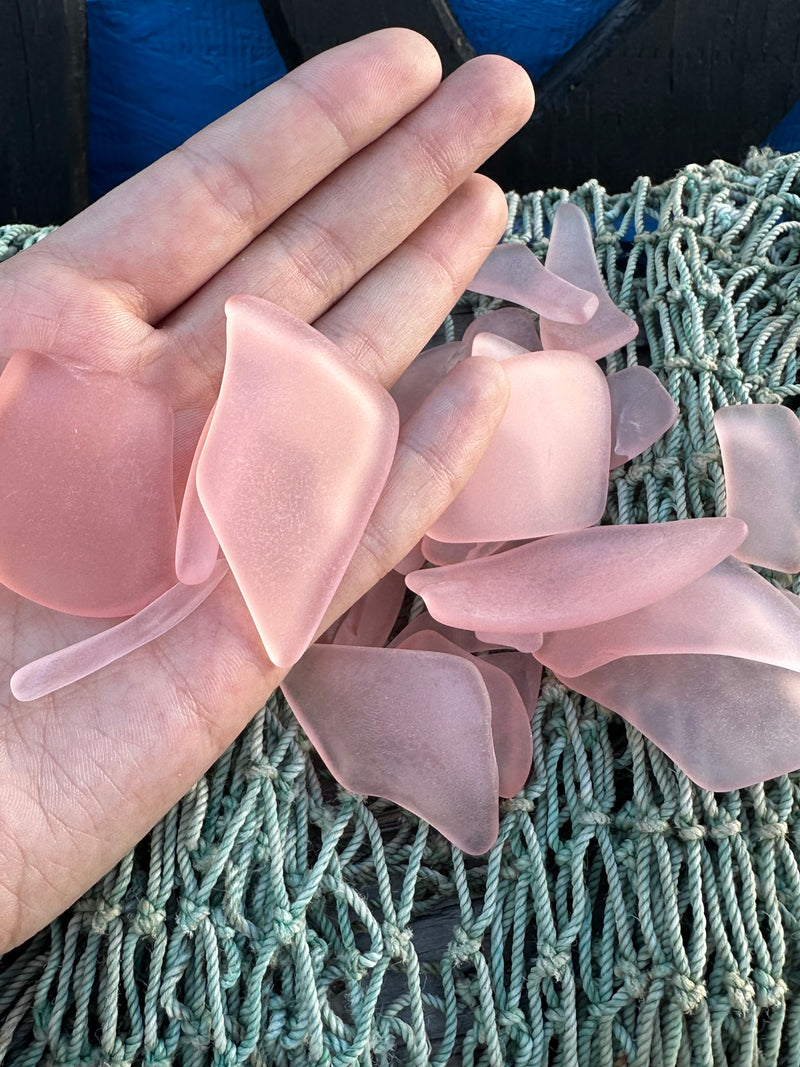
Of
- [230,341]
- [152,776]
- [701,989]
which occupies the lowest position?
[701,989]

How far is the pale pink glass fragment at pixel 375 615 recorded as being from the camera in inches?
23.0

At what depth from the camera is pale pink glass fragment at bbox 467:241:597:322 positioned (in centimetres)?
62

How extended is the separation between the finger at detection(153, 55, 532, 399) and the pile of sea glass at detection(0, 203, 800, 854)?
0.10 meters

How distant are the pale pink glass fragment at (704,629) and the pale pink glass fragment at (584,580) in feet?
0.04

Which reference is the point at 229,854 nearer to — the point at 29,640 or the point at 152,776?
the point at 152,776

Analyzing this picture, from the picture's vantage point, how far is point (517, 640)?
20.7 inches

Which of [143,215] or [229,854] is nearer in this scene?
[229,854]

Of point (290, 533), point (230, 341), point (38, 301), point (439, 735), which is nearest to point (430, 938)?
point (439, 735)

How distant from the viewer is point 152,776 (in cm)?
48

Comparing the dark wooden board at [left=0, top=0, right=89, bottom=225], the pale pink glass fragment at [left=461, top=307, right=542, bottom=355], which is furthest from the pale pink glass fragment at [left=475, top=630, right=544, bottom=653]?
the dark wooden board at [left=0, top=0, right=89, bottom=225]

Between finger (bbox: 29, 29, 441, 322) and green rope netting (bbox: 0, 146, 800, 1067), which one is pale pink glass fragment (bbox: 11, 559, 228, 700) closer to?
green rope netting (bbox: 0, 146, 800, 1067)

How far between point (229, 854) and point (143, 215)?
0.40 meters

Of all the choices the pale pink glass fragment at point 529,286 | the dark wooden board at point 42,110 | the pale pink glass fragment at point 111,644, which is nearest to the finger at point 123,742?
the pale pink glass fragment at point 111,644

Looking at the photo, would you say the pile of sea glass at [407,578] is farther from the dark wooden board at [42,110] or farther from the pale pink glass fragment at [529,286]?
the dark wooden board at [42,110]
